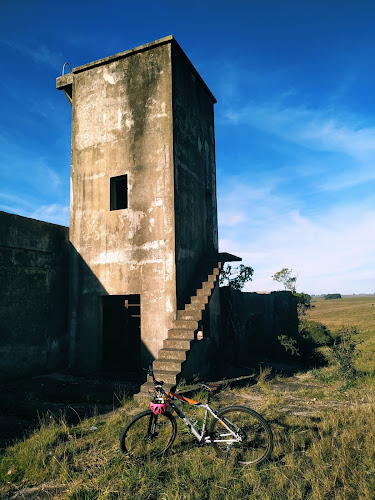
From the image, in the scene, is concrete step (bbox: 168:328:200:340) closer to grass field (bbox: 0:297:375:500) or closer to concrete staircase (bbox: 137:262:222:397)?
concrete staircase (bbox: 137:262:222:397)

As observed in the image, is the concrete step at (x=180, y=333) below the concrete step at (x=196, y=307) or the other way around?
below

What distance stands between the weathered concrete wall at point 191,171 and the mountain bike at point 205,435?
4163 mm

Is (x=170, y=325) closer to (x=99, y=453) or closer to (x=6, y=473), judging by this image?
(x=99, y=453)

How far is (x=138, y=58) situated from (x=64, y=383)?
912 cm

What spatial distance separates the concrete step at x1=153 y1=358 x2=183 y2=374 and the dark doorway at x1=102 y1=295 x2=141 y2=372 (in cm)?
324

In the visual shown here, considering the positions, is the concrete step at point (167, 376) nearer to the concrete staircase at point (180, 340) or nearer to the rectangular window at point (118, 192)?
the concrete staircase at point (180, 340)

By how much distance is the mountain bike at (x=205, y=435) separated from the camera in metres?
3.98

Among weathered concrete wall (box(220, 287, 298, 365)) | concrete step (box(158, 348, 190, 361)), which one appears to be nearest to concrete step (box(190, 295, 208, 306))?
concrete step (box(158, 348, 190, 361))

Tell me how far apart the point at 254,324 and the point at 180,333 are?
5.80 metres

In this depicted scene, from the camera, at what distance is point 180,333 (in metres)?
7.65

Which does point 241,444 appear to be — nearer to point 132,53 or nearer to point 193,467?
point 193,467

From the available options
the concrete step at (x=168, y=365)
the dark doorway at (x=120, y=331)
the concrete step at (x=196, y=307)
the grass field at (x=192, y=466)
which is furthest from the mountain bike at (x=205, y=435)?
the dark doorway at (x=120, y=331)

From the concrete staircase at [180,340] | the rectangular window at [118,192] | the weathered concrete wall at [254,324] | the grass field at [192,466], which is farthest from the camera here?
the weathered concrete wall at [254,324]

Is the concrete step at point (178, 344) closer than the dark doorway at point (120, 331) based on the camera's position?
Yes
